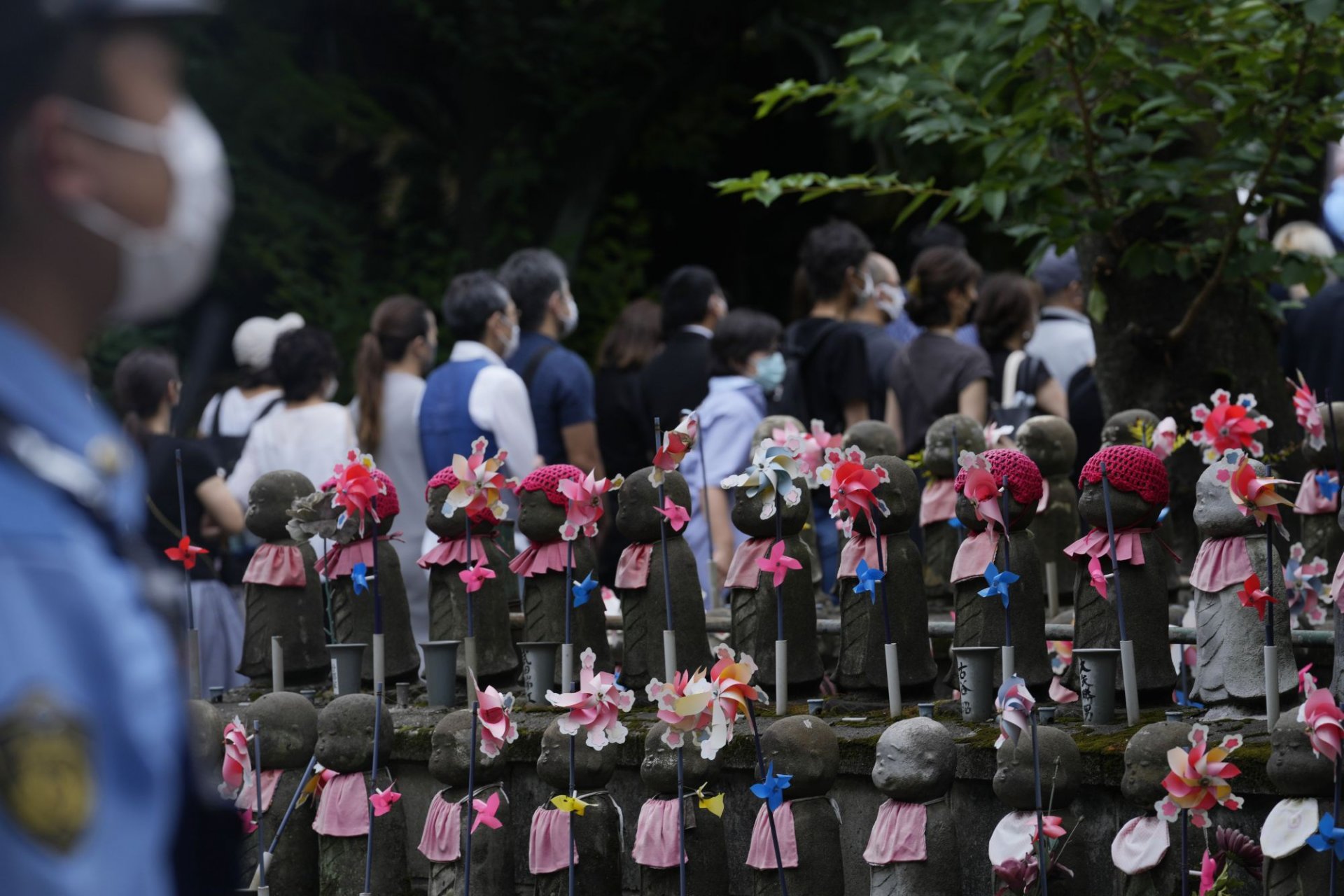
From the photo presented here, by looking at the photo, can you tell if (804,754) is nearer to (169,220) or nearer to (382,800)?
(382,800)

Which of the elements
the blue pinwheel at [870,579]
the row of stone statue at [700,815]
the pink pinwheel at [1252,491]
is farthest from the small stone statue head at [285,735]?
the pink pinwheel at [1252,491]

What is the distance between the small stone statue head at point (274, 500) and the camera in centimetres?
528

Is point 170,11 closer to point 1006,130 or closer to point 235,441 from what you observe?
point 1006,130

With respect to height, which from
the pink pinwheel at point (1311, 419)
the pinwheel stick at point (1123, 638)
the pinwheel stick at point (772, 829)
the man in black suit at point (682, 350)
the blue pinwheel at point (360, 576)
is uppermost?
the man in black suit at point (682, 350)

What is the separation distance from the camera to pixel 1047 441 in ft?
17.1

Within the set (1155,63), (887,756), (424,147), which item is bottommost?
(887,756)

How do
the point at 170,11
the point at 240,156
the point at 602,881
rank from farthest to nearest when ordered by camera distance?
the point at 240,156 → the point at 602,881 → the point at 170,11

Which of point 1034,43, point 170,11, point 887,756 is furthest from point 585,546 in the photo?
point 170,11

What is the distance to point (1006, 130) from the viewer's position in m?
5.46

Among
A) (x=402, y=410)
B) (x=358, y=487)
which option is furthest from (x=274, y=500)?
(x=402, y=410)

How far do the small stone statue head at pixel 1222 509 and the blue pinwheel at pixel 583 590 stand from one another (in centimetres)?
160

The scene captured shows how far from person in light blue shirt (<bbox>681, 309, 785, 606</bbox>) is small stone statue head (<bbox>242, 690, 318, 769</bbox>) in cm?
208

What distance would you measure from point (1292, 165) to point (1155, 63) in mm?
533

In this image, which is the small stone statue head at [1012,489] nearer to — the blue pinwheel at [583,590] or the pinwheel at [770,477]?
the pinwheel at [770,477]
